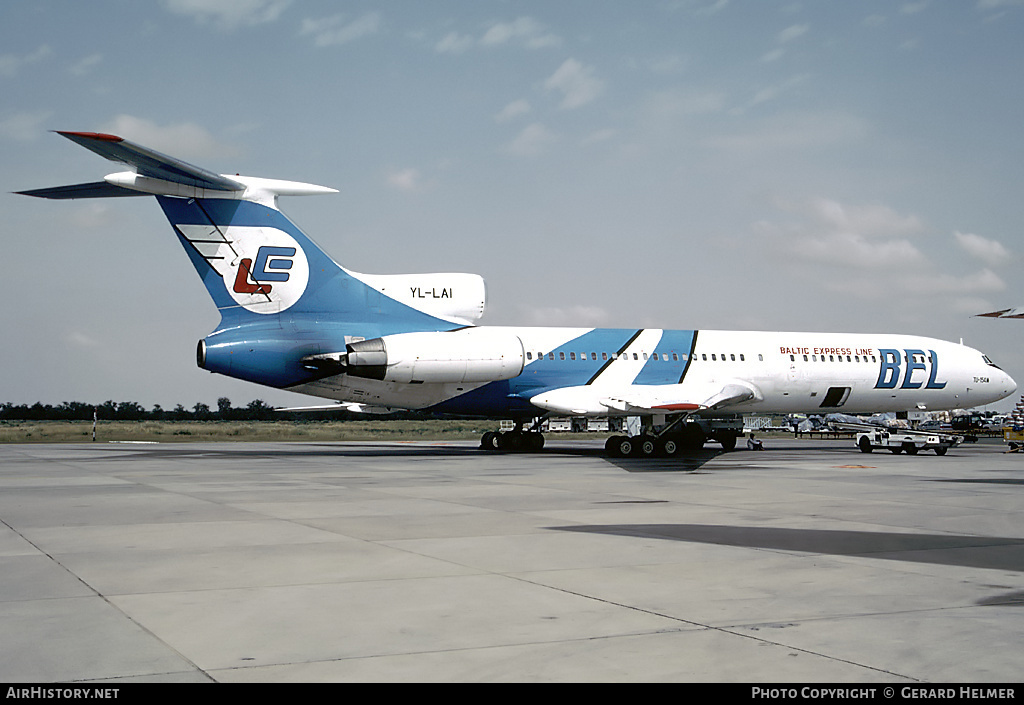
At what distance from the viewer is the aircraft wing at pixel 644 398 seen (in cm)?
2361

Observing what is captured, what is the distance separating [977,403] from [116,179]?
94.7ft

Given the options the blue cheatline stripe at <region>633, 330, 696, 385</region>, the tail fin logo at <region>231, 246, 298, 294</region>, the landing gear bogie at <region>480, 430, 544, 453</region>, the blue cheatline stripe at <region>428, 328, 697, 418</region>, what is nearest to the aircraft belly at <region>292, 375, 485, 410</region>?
the blue cheatline stripe at <region>428, 328, 697, 418</region>

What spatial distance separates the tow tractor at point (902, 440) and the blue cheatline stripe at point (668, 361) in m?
7.88

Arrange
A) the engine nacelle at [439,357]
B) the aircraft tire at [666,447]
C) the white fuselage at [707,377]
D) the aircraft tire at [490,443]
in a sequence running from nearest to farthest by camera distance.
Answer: the engine nacelle at [439,357]
the aircraft tire at [666,447]
the white fuselage at [707,377]
the aircraft tire at [490,443]

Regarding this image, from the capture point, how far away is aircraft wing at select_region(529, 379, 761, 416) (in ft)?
77.5

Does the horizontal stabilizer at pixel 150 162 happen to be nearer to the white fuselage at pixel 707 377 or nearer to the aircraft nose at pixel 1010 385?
the white fuselage at pixel 707 377

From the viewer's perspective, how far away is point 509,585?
6742mm

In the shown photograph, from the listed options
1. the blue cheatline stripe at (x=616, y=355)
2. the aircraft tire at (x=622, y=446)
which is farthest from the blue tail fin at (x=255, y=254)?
the aircraft tire at (x=622, y=446)

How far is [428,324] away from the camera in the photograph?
2450 centimetres

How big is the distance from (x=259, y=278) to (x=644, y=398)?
10904mm

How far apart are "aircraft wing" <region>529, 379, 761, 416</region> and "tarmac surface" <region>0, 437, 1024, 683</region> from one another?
29.9 feet

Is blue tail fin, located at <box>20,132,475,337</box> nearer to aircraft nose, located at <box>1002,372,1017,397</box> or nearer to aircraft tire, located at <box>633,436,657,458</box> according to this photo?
aircraft tire, located at <box>633,436,657,458</box>

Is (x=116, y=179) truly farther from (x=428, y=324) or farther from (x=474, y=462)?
(x=474, y=462)

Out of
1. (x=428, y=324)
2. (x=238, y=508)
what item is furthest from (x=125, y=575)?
(x=428, y=324)
